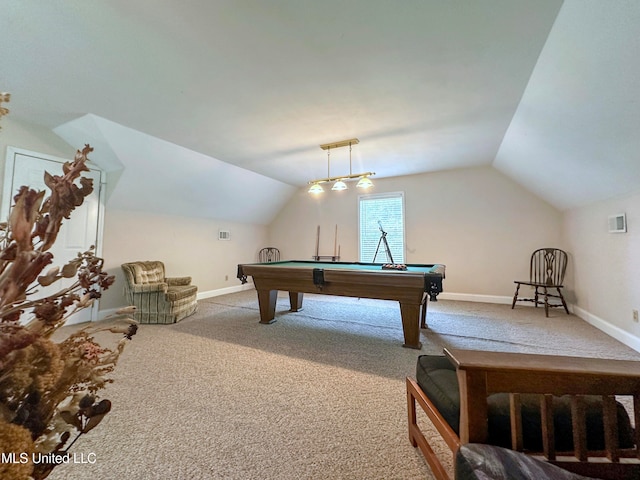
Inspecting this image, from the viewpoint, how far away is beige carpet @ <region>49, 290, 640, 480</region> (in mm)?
1334

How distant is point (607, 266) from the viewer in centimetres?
323

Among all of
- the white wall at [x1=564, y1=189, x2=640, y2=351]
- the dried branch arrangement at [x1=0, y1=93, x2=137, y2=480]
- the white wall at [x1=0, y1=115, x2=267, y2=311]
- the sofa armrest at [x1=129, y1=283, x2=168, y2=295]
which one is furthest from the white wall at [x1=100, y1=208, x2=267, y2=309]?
the white wall at [x1=564, y1=189, x2=640, y2=351]

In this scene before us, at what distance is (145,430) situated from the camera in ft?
5.14

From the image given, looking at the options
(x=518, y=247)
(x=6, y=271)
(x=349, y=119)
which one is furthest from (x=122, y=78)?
(x=518, y=247)

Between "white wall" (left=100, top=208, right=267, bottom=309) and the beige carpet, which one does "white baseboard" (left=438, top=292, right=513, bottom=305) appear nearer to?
the beige carpet

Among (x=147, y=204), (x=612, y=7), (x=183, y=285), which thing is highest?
(x=612, y=7)

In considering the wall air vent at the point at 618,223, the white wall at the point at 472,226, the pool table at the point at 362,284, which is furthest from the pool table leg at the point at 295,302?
the wall air vent at the point at 618,223

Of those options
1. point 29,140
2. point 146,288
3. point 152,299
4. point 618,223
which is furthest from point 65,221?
point 618,223

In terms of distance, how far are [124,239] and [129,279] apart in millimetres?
841

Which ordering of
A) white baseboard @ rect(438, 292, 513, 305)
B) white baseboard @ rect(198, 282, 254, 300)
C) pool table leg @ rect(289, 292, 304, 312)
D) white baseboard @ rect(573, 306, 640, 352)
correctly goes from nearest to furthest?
white baseboard @ rect(573, 306, 640, 352) → pool table leg @ rect(289, 292, 304, 312) → white baseboard @ rect(438, 292, 513, 305) → white baseboard @ rect(198, 282, 254, 300)

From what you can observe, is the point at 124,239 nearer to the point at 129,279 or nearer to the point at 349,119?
the point at 129,279

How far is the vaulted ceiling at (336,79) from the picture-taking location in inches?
65.9

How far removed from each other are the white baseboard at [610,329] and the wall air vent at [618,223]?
113 centimetres

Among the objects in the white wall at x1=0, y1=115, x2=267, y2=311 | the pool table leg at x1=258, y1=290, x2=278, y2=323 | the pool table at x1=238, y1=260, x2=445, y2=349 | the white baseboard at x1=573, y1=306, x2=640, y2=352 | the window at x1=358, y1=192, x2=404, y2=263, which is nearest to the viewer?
the pool table at x1=238, y1=260, x2=445, y2=349
